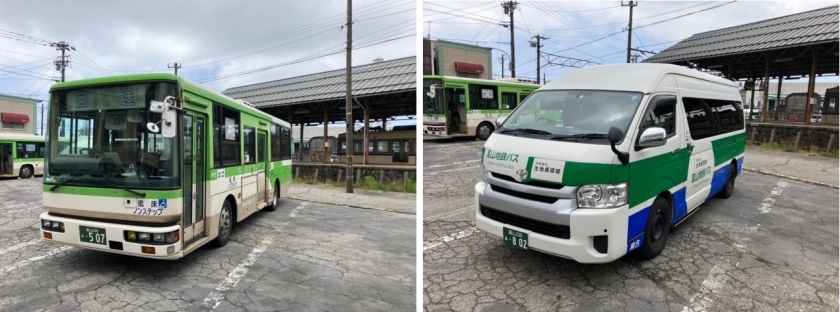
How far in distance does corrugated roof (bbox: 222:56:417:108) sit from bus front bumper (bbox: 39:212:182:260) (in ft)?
32.7

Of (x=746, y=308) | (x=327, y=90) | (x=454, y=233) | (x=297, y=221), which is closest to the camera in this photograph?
(x=746, y=308)

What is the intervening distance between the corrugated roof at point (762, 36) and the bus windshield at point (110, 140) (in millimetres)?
15657

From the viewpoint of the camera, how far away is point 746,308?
319 centimetres

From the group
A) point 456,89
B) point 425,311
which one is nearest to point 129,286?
point 425,311

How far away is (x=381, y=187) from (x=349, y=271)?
391 inches

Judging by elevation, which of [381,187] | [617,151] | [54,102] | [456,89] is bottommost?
[381,187]

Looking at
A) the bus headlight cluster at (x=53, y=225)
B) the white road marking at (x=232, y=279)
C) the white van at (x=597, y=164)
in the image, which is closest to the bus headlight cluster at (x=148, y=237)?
the white road marking at (x=232, y=279)

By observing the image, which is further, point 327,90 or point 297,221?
point 327,90

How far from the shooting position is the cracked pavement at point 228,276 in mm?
3801

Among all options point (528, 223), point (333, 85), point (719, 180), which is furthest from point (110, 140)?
point (333, 85)

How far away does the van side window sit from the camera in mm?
3695

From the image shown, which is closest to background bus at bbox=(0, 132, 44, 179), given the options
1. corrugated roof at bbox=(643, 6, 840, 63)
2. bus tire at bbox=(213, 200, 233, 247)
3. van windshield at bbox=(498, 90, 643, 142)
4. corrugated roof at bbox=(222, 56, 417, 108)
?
corrugated roof at bbox=(222, 56, 417, 108)

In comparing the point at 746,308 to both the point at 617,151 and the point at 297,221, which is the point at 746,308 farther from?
the point at 297,221

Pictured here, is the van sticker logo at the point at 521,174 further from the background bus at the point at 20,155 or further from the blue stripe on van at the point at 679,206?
the background bus at the point at 20,155
